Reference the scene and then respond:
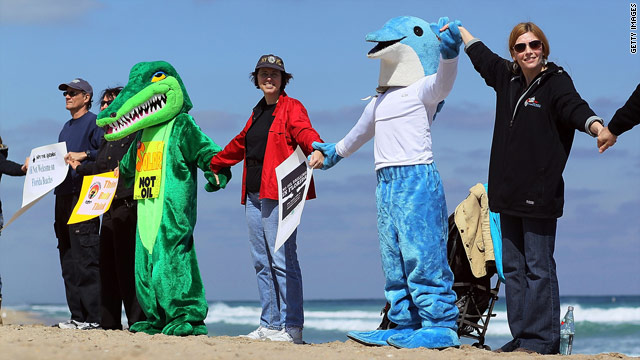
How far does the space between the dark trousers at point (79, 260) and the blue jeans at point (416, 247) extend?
10.8ft

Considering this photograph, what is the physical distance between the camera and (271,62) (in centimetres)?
609

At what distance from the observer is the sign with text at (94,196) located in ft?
22.1

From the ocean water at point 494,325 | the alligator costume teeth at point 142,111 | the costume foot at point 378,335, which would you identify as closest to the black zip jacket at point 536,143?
the costume foot at point 378,335

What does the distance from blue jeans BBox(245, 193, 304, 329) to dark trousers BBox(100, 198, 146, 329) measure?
1233mm

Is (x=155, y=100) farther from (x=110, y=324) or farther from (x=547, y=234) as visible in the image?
(x=547, y=234)

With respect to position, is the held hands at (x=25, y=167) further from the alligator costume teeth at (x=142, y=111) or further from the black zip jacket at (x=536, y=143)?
the black zip jacket at (x=536, y=143)

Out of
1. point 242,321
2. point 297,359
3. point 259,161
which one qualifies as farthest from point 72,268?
point 242,321

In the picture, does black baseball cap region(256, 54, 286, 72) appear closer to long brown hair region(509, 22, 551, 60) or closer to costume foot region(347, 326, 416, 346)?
long brown hair region(509, 22, 551, 60)

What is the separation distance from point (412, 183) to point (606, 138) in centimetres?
120

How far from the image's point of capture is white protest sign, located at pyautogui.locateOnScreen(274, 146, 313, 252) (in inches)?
222

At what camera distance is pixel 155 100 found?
6.45m

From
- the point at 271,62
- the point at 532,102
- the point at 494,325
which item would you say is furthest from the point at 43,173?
the point at 494,325

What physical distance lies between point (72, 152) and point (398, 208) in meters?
3.68

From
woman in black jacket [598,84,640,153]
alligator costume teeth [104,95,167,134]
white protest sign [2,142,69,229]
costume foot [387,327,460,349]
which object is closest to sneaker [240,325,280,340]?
costume foot [387,327,460,349]
